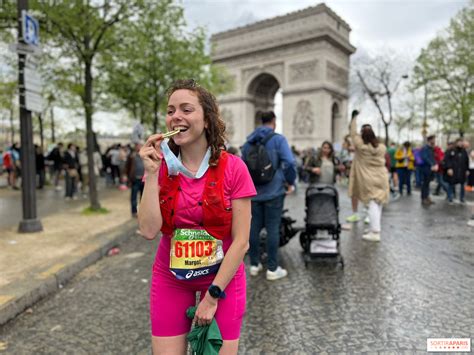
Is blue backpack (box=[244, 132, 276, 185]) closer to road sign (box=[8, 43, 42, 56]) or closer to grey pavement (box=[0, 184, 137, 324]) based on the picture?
grey pavement (box=[0, 184, 137, 324])

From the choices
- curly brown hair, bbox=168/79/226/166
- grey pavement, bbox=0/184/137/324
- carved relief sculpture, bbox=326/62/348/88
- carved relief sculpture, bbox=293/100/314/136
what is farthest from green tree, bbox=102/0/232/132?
carved relief sculpture, bbox=326/62/348/88

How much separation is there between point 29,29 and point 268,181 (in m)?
5.20

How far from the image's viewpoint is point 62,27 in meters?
8.53

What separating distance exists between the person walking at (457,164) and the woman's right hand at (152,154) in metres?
11.0

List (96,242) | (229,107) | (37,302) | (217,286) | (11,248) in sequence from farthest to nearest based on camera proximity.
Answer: (229,107) < (96,242) < (11,248) < (37,302) < (217,286)

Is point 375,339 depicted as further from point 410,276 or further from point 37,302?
point 37,302

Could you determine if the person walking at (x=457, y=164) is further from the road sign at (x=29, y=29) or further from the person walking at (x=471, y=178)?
the road sign at (x=29, y=29)

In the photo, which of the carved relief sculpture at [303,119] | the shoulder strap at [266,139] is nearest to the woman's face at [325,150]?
the shoulder strap at [266,139]

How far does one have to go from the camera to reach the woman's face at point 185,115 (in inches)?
72.1

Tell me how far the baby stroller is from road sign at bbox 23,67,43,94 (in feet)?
16.8

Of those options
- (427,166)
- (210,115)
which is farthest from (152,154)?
(427,166)

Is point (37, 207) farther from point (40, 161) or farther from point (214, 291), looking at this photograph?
point (214, 291)

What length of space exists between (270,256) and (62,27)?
7.01 m

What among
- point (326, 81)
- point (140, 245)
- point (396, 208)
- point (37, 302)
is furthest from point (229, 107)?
point (37, 302)
